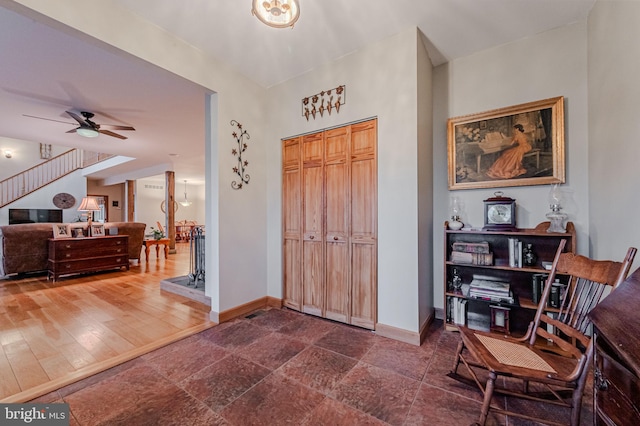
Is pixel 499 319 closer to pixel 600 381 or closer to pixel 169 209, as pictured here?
pixel 600 381

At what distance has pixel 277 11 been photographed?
5.39 feet

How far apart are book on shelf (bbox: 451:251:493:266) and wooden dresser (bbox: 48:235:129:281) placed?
604 centimetres

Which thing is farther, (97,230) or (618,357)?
(97,230)

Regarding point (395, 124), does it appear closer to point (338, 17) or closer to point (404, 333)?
point (338, 17)

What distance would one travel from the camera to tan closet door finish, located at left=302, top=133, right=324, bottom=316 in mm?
2906

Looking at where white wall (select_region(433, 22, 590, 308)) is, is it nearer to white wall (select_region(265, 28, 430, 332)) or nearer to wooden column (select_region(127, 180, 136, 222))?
white wall (select_region(265, 28, 430, 332))

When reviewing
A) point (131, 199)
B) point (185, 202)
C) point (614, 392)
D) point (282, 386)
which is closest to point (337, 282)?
point (282, 386)

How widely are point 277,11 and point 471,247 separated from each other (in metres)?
2.54

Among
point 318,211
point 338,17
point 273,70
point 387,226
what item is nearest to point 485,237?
point 387,226

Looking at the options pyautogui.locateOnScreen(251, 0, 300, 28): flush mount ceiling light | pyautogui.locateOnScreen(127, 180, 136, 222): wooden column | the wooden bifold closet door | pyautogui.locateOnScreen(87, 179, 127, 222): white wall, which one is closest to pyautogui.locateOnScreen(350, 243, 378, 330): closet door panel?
→ the wooden bifold closet door

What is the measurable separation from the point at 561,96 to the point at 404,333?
2.56m

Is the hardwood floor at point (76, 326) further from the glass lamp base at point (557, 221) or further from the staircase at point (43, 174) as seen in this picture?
the staircase at point (43, 174)

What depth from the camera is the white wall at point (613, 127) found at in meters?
1.50

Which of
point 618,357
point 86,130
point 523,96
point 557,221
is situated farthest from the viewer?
point 86,130
